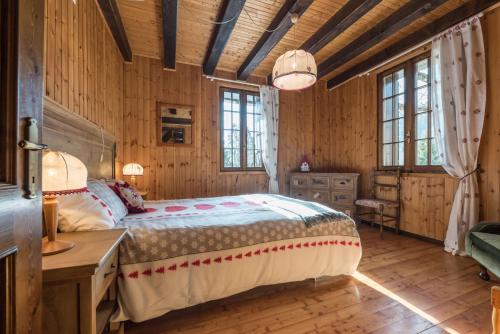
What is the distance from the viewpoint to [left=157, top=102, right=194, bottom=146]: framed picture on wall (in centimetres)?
386

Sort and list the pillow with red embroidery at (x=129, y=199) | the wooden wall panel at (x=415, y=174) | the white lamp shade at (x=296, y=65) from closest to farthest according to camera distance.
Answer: the pillow with red embroidery at (x=129, y=199)
the white lamp shade at (x=296, y=65)
the wooden wall panel at (x=415, y=174)

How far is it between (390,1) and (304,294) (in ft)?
10.6

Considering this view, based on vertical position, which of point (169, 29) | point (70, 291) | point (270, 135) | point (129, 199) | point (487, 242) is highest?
point (169, 29)

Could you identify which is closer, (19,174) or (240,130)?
(19,174)

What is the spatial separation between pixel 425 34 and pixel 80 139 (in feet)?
13.5

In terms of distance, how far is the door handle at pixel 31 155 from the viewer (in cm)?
56

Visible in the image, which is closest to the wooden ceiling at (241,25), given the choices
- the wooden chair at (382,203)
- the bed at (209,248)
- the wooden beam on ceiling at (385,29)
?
the wooden beam on ceiling at (385,29)

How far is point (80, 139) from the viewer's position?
1.98m

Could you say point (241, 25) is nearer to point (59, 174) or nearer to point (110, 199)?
point (110, 199)

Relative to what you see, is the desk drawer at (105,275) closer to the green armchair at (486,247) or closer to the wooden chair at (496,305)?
the wooden chair at (496,305)

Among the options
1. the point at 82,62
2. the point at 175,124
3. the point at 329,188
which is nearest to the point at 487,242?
the point at 329,188

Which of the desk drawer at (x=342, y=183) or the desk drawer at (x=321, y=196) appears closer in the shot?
the desk drawer at (x=342, y=183)

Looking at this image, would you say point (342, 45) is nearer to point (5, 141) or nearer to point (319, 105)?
point (319, 105)

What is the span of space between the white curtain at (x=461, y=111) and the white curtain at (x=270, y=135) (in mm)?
2435
